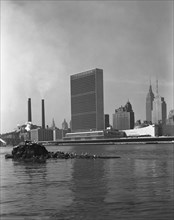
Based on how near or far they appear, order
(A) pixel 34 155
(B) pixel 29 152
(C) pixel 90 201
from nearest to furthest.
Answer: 1. (C) pixel 90 201
2. (A) pixel 34 155
3. (B) pixel 29 152

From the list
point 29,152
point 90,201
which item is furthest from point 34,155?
point 90,201

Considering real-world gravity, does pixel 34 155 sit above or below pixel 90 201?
below

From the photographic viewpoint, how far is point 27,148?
9856 centimetres

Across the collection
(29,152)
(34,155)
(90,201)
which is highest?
(90,201)

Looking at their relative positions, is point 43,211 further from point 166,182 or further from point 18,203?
point 166,182

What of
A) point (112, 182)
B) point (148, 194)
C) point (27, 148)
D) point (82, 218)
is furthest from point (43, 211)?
point (27, 148)

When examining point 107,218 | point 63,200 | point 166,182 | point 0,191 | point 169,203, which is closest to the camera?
point 107,218

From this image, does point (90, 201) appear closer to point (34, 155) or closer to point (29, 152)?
point (34, 155)

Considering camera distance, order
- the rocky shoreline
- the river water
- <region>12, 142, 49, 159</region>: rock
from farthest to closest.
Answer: <region>12, 142, 49, 159</region>: rock
the rocky shoreline
the river water

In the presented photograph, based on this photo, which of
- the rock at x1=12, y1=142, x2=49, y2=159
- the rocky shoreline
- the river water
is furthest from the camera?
the rock at x1=12, y1=142, x2=49, y2=159

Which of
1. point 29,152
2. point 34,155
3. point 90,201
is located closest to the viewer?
point 90,201

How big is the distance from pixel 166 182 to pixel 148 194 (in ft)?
27.8

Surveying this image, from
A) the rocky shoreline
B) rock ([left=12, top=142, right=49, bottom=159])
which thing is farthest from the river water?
rock ([left=12, top=142, right=49, bottom=159])

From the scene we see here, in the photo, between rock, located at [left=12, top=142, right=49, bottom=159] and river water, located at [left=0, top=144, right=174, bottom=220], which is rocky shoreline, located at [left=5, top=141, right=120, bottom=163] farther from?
river water, located at [left=0, top=144, right=174, bottom=220]
